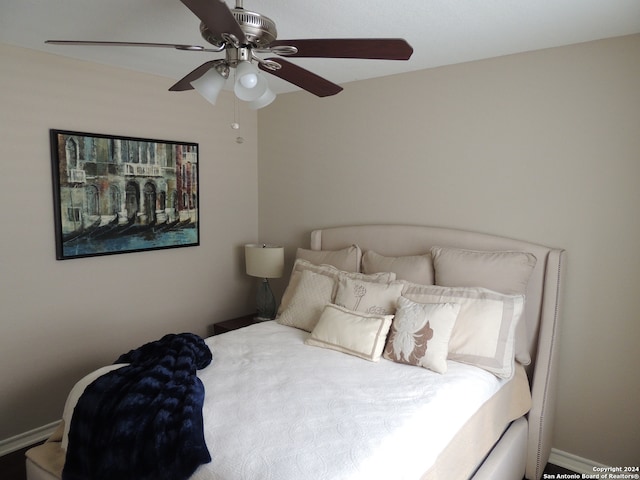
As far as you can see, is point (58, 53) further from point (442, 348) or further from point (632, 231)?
point (632, 231)

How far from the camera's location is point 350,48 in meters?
1.61

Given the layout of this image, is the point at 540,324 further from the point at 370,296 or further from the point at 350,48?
the point at 350,48

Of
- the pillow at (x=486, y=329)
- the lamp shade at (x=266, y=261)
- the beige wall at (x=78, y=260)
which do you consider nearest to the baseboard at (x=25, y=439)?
the beige wall at (x=78, y=260)

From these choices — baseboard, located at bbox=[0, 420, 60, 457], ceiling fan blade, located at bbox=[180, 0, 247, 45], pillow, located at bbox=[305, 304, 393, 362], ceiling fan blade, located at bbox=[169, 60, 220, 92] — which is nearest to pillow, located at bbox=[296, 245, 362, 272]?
pillow, located at bbox=[305, 304, 393, 362]

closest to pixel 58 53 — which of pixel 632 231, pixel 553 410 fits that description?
pixel 632 231

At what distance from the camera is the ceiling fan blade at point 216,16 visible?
1.24m

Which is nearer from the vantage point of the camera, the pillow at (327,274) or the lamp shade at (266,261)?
the pillow at (327,274)

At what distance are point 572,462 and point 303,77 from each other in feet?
8.52

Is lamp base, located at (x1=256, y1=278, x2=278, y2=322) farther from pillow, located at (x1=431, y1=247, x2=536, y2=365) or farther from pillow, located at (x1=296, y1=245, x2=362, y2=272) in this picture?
pillow, located at (x1=431, y1=247, x2=536, y2=365)

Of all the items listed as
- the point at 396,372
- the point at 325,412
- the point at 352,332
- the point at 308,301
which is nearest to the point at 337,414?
the point at 325,412

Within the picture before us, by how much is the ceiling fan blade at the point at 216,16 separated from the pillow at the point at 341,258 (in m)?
1.81

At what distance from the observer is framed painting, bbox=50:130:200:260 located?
2.81 meters

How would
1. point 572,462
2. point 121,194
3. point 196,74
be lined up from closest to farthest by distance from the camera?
point 196,74, point 572,462, point 121,194

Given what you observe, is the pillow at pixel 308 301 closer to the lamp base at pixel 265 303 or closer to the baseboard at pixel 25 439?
the lamp base at pixel 265 303
